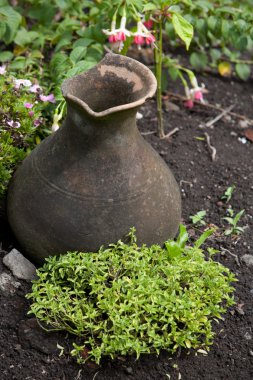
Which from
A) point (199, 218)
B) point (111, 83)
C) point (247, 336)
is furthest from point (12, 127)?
point (247, 336)

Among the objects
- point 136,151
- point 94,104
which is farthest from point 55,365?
point 94,104

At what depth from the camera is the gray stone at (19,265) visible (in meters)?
2.95

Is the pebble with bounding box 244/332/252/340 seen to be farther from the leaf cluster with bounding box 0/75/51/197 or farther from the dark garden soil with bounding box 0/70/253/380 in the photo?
the leaf cluster with bounding box 0/75/51/197

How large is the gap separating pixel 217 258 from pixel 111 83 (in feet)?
3.36

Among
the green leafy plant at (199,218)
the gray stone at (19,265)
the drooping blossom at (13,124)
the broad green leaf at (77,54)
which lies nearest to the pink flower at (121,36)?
the broad green leaf at (77,54)

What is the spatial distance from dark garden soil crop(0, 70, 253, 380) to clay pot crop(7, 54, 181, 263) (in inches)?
13.1

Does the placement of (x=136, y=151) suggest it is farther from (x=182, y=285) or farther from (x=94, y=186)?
(x=182, y=285)

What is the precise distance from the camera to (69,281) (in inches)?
113

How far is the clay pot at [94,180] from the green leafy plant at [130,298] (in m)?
0.08

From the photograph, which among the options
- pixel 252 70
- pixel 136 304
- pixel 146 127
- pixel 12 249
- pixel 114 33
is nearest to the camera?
pixel 136 304

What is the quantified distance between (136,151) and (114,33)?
880 millimetres

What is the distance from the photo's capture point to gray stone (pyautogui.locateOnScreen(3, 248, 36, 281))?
295cm

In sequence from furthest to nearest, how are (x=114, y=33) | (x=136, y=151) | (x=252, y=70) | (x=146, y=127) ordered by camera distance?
(x=252, y=70) < (x=146, y=127) < (x=114, y=33) < (x=136, y=151)

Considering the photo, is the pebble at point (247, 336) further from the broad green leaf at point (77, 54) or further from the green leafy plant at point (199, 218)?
the broad green leaf at point (77, 54)
